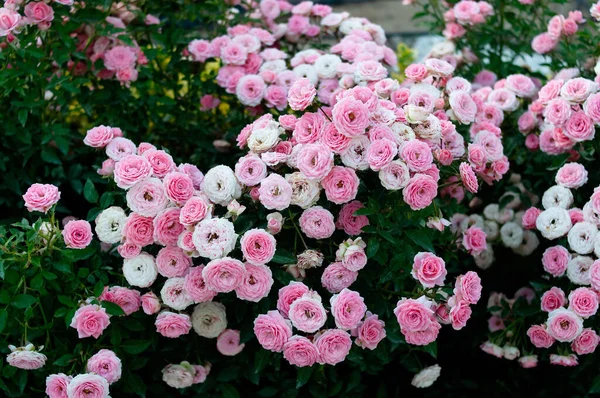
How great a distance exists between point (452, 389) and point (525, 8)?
1.51m

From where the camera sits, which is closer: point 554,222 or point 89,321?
point 89,321

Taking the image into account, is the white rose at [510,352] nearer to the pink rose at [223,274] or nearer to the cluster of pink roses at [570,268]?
the cluster of pink roses at [570,268]

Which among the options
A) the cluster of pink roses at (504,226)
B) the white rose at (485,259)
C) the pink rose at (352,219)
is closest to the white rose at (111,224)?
the pink rose at (352,219)

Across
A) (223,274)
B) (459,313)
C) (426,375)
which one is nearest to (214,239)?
(223,274)

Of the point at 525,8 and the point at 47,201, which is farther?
the point at 525,8

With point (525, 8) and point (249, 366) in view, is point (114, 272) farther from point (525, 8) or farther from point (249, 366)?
point (525, 8)

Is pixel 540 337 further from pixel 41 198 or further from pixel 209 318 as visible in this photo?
pixel 41 198

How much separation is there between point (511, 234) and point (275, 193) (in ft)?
3.50

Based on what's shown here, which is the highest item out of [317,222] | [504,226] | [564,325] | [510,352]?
[317,222]

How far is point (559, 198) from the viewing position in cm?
258

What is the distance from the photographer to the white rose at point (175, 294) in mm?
2225

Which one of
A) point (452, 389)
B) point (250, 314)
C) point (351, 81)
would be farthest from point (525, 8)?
point (250, 314)

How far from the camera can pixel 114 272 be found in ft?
7.80

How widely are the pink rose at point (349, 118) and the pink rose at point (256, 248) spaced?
1.11 ft
